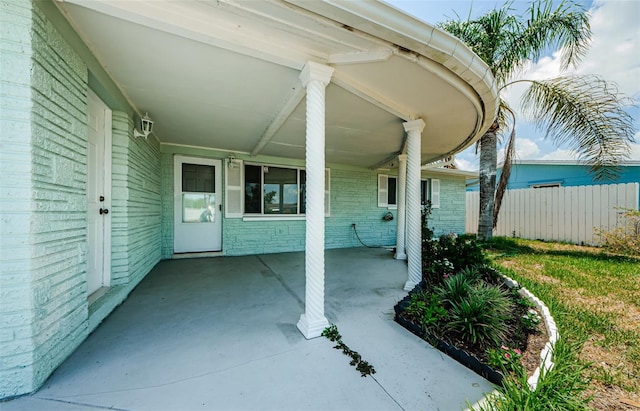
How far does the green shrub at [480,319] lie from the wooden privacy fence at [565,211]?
21.1 feet

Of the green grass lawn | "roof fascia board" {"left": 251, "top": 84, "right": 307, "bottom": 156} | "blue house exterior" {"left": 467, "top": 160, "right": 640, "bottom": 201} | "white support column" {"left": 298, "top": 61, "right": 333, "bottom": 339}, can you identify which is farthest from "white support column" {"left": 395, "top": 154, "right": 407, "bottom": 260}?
"blue house exterior" {"left": 467, "top": 160, "right": 640, "bottom": 201}

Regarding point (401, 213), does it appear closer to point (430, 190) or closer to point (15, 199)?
point (430, 190)

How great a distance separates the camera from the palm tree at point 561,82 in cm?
488

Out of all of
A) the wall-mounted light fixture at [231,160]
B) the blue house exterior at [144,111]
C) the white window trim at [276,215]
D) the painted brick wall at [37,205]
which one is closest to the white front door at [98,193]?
the blue house exterior at [144,111]

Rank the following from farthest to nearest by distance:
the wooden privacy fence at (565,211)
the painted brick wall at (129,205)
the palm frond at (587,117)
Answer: the wooden privacy fence at (565,211), the palm frond at (587,117), the painted brick wall at (129,205)

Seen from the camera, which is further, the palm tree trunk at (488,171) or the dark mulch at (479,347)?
the palm tree trunk at (488,171)

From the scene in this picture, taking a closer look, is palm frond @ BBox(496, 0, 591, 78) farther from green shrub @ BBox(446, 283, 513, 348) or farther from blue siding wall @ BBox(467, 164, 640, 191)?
blue siding wall @ BBox(467, 164, 640, 191)

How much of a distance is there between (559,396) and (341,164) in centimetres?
598

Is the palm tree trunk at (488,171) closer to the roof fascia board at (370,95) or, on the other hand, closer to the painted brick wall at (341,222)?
the painted brick wall at (341,222)

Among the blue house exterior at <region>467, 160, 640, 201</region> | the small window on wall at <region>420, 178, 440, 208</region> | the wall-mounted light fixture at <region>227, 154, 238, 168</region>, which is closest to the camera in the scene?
the wall-mounted light fixture at <region>227, 154, 238, 168</region>

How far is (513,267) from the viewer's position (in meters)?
4.62

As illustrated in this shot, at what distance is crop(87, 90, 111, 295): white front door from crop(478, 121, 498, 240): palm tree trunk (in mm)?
7425

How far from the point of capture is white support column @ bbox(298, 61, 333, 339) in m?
2.25

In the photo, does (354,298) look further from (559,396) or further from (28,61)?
(28,61)
